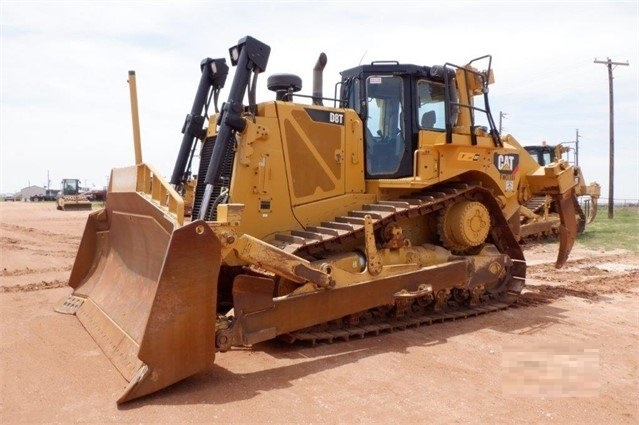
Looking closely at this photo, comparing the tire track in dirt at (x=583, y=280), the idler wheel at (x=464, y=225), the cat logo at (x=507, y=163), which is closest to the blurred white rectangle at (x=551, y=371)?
the idler wheel at (x=464, y=225)

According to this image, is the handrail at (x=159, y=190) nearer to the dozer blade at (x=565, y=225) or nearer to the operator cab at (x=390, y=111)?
the operator cab at (x=390, y=111)

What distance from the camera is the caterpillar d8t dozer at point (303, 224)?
4.61m

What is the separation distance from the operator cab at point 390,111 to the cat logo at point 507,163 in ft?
3.83

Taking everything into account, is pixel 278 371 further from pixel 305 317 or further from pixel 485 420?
pixel 485 420

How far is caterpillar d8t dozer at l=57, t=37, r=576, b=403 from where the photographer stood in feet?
15.1

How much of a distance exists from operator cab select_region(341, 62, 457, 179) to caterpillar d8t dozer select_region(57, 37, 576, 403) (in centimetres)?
2

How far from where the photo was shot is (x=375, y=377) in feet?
15.9

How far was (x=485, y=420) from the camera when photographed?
4.00m

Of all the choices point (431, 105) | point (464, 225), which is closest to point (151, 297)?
point (464, 225)

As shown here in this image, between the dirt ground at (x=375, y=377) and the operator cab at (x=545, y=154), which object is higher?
the operator cab at (x=545, y=154)

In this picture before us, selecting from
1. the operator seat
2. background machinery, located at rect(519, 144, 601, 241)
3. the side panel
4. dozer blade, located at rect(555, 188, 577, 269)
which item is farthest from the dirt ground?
background machinery, located at rect(519, 144, 601, 241)

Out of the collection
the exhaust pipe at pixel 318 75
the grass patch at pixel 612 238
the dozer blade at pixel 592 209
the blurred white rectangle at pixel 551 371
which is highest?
the exhaust pipe at pixel 318 75

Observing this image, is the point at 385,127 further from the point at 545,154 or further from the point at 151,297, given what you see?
the point at 545,154

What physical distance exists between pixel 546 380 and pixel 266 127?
3741 millimetres
